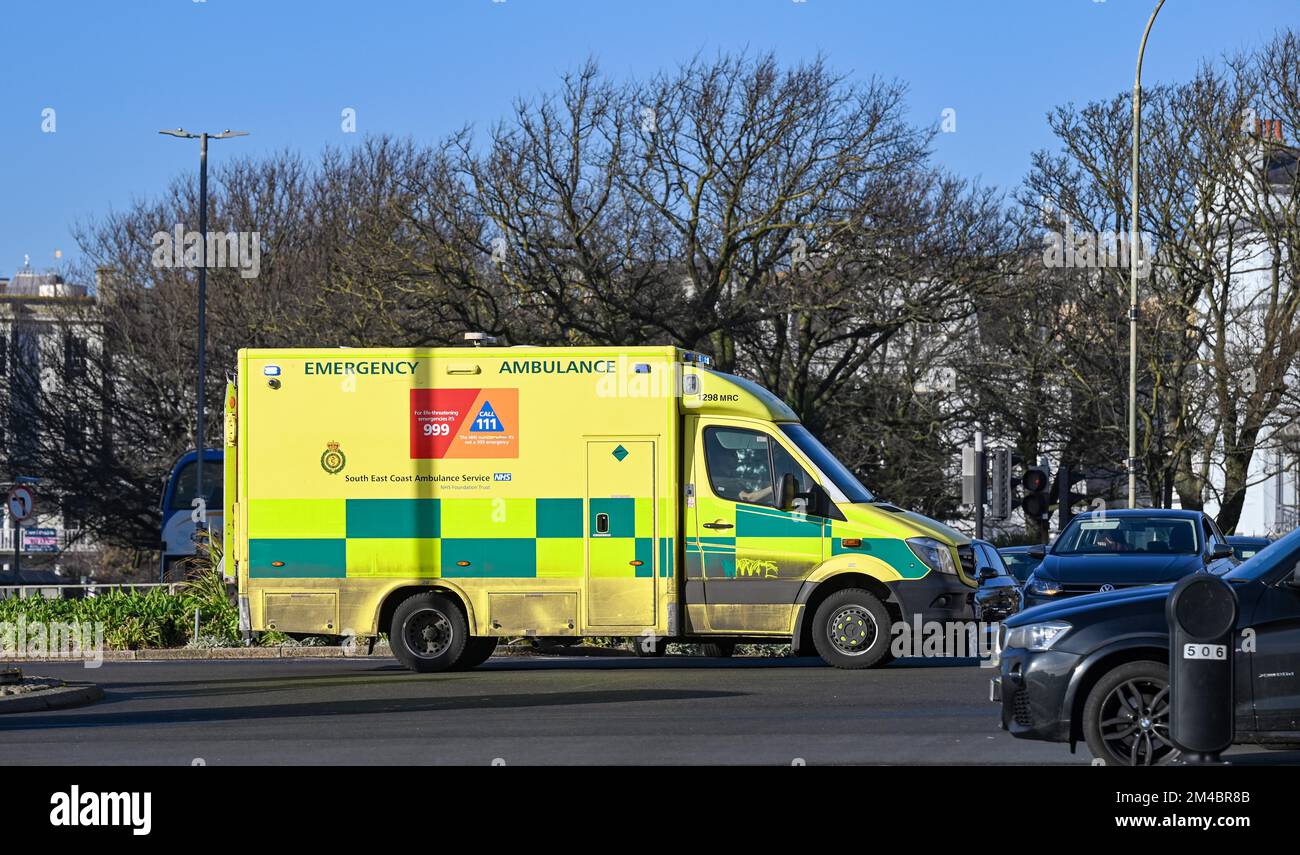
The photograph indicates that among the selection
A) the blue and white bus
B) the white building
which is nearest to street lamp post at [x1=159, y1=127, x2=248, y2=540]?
the blue and white bus

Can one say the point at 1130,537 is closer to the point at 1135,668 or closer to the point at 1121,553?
the point at 1121,553

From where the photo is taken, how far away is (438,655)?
16.5m

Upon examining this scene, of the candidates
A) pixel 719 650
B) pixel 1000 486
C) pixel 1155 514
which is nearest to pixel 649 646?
pixel 719 650

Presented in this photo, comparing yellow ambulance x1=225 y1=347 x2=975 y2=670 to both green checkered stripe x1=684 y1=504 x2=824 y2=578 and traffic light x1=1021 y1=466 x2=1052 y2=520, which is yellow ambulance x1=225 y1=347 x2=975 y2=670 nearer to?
green checkered stripe x1=684 y1=504 x2=824 y2=578

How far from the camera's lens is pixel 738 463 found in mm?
16250

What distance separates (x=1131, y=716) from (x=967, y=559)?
24.6 ft

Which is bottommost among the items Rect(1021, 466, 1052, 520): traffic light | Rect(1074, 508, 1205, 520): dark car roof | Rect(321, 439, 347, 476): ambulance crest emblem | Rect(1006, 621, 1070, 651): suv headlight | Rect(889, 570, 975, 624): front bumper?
Rect(889, 570, 975, 624): front bumper

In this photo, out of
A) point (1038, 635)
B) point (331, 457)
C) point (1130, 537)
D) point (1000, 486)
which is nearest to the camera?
point (1038, 635)

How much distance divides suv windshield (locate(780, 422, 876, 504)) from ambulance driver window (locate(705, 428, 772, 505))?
0.33 metres

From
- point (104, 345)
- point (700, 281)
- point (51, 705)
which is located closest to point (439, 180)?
point (700, 281)

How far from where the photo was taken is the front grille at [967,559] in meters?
16.4

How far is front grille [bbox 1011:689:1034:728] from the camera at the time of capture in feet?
31.1

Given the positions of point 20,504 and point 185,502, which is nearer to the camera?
point 20,504
